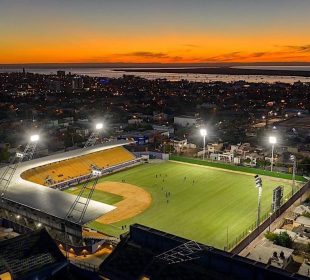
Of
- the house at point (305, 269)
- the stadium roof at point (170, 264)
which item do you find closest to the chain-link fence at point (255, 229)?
the house at point (305, 269)

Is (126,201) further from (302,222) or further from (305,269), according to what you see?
(305,269)

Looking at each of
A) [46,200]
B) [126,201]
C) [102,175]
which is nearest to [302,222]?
[126,201]

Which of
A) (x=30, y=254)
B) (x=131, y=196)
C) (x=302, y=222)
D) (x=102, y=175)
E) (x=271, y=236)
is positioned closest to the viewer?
(x=30, y=254)

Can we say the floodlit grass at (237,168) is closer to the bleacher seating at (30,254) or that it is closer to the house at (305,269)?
the house at (305,269)

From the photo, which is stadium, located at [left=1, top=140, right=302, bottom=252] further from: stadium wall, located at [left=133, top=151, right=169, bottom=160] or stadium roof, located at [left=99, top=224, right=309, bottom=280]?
stadium roof, located at [left=99, top=224, right=309, bottom=280]

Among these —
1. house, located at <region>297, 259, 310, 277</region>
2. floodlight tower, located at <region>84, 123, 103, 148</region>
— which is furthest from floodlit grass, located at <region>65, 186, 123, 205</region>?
house, located at <region>297, 259, 310, 277</region>

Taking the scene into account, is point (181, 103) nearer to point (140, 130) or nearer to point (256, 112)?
point (256, 112)

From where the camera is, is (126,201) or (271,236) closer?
(271,236)

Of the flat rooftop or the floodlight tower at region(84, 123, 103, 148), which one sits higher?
the floodlight tower at region(84, 123, 103, 148)
